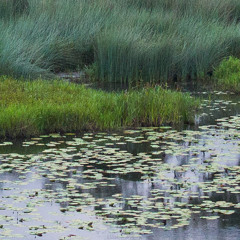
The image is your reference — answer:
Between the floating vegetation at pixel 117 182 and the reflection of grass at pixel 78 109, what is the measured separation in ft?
1.18

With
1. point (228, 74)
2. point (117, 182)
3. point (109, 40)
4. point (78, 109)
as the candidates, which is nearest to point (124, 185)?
point (117, 182)

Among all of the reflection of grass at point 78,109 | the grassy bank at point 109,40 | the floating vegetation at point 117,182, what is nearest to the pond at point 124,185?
the floating vegetation at point 117,182

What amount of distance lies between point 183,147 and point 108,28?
895 centimetres

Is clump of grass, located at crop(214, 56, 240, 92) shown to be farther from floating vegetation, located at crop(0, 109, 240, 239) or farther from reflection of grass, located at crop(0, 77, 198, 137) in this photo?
floating vegetation, located at crop(0, 109, 240, 239)

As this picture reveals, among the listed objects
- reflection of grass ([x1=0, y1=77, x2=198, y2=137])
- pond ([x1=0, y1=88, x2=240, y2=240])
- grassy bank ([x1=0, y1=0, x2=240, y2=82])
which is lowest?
pond ([x1=0, y1=88, x2=240, y2=240])

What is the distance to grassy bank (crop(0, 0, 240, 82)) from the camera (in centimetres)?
1548

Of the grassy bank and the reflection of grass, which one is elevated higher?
the grassy bank

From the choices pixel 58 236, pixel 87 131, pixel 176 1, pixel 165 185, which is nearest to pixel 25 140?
pixel 87 131

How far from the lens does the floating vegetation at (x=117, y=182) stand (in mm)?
6035

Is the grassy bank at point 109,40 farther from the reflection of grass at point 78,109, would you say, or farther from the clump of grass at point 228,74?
the reflection of grass at point 78,109

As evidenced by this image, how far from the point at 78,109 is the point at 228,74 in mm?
6566

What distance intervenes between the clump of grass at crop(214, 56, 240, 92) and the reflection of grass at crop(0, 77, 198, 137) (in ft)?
10.2

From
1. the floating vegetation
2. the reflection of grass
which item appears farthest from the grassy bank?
the floating vegetation

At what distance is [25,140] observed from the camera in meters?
9.44
